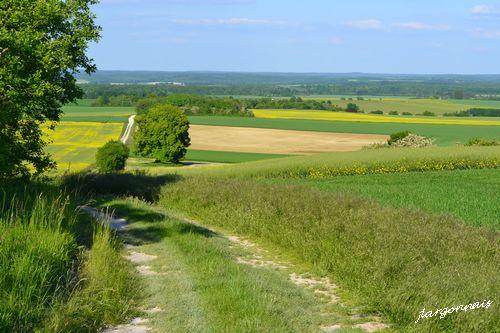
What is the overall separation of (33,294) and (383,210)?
7.98 m

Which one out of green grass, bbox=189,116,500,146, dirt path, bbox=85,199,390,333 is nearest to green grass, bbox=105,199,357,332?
dirt path, bbox=85,199,390,333

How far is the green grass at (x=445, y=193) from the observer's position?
17.4 m

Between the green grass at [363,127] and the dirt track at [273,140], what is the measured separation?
533 cm

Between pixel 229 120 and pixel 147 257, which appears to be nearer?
pixel 147 257

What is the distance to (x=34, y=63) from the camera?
13953 mm

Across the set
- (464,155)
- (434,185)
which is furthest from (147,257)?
(464,155)

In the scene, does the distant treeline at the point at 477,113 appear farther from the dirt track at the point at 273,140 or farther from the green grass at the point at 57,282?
the green grass at the point at 57,282

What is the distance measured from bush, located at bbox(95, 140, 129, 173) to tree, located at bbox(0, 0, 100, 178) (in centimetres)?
3659

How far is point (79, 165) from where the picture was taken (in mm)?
57125

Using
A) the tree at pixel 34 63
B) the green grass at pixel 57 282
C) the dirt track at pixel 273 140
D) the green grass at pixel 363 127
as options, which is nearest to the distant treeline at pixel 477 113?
the green grass at pixel 363 127

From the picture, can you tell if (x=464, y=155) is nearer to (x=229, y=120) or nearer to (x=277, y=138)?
(x=277, y=138)

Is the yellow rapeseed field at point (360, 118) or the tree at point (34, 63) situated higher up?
the tree at point (34, 63)

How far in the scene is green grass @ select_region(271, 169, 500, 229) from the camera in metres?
17.4

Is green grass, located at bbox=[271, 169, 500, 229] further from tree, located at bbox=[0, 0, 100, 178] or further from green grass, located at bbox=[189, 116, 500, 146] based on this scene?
green grass, located at bbox=[189, 116, 500, 146]
